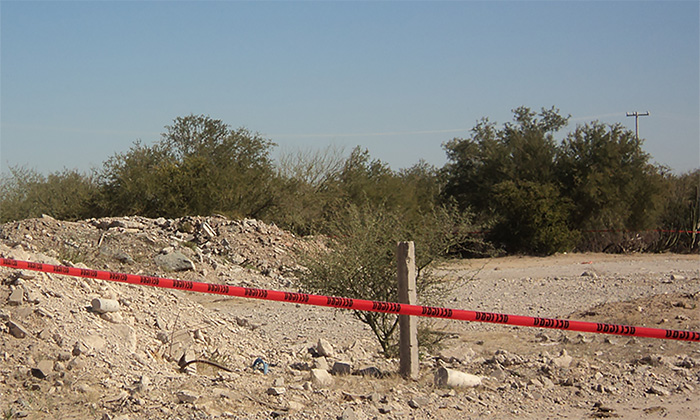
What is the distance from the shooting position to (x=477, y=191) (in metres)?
33.5

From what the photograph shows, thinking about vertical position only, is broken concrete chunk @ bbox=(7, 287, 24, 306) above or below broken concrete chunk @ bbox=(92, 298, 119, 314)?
above

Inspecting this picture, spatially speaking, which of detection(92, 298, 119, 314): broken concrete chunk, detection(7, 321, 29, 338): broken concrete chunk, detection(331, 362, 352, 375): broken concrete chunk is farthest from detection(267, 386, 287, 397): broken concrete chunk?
detection(92, 298, 119, 314): broken concrete chunk

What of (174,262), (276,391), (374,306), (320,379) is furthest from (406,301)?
(174,262)

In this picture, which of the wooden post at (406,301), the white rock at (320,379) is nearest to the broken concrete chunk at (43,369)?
the white rock at (320,379)

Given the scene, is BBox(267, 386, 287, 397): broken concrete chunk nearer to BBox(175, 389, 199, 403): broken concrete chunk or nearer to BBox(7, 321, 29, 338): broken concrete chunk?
BBox(175, 389, 199, 403): broken concrete chunk

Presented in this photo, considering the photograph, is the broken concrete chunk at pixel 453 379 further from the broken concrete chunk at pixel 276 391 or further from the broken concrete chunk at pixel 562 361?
the broken concrete chunk at pixel 276 391

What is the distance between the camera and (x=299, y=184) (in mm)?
31031

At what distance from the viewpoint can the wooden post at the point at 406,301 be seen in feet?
22.5

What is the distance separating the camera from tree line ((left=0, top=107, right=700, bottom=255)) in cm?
2752

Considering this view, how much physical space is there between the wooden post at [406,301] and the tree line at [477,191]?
61.5 feet

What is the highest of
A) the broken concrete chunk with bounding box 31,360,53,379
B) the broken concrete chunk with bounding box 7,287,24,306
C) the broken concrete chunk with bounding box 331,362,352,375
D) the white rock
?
the broken concrete chunk with bounding box 7,287,24,306

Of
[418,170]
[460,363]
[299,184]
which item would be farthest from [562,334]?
[418,170]

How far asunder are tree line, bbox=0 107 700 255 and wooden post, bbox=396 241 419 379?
18.7 metres

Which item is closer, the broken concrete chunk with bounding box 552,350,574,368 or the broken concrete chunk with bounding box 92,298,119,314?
the broken concrete chunk with bounding box 552,350,574,368
